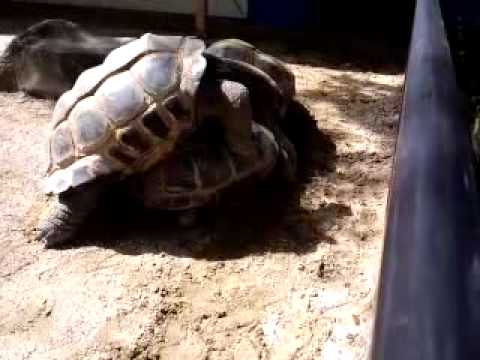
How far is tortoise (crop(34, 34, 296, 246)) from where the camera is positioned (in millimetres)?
2990

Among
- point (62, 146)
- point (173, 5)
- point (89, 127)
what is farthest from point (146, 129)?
point (173, 5)

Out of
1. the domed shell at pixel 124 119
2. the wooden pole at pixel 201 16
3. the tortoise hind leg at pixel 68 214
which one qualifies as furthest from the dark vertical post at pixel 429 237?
the wooden pole at pixel 201 16

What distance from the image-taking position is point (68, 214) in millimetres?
3053

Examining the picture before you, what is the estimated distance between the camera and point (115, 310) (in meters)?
2.67

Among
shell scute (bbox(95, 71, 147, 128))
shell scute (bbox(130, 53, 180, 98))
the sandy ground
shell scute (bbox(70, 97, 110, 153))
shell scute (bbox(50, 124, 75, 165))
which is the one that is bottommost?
the sandy ground

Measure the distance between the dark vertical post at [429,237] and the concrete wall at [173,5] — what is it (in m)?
5.83

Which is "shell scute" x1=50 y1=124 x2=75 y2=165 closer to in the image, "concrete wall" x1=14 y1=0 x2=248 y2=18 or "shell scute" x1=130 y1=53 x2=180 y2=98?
"shell scute" x1=130 y1=53 x2=180 y2=98

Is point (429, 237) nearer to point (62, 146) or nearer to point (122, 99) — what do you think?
point (122, 99)

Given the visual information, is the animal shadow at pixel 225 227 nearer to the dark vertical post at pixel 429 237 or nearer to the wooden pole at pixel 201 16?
the dark vertical post at pixel 429 237

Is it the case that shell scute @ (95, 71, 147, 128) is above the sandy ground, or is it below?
above

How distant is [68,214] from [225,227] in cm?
77

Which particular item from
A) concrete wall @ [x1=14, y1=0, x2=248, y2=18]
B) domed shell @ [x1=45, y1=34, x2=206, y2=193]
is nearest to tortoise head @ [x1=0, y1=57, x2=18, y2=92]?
domed shell @ [x1=45, y1=34, x2=206, y2=193]

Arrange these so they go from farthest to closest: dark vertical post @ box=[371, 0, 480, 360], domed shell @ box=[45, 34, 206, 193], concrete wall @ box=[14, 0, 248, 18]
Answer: concrete wall @ box=[14, 0, 248, 18] → domed shell @ box=[45, 34, 206, 193] → dark vertical post @ box=[371, 0, 480, 360]

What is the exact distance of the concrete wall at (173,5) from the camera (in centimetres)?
655
